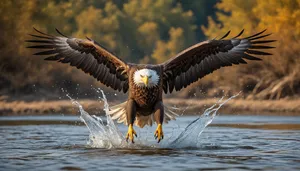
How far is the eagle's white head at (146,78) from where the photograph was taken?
34.7 ft

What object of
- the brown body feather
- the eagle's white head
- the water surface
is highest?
the brown body feather

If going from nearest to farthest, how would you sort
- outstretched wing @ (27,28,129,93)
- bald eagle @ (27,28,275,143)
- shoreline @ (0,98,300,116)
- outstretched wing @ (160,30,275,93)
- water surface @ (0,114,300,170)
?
water surface @ (0,114,300,170) < bald eagle @ (27,28,275,143) < outstretched wing @ (160,30,275,93) < outstretched wing @ (27,28,129,93) < shoreline @ (0,98,300,116)

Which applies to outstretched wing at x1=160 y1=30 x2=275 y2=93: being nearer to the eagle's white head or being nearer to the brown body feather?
the brown body feather

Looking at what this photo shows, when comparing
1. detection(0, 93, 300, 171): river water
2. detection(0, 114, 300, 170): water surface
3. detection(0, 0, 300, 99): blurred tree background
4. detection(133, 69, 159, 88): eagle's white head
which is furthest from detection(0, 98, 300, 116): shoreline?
detection(133, 69, 159, 88): eagle's white head

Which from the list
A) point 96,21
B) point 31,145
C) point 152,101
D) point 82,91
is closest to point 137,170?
point 152,101

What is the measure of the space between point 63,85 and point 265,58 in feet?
31.0

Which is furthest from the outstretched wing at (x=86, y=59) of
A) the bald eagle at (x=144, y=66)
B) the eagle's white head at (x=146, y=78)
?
the eagle's white head at (x=146, y=78)

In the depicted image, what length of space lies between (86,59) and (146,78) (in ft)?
6.07

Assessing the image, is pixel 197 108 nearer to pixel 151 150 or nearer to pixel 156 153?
pixel 151 150

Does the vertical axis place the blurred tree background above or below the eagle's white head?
above

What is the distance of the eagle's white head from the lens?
10.6 m

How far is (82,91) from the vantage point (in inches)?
1265

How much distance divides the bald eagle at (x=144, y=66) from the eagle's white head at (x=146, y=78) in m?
Result: 0.07

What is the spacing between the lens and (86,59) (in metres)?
12.1
